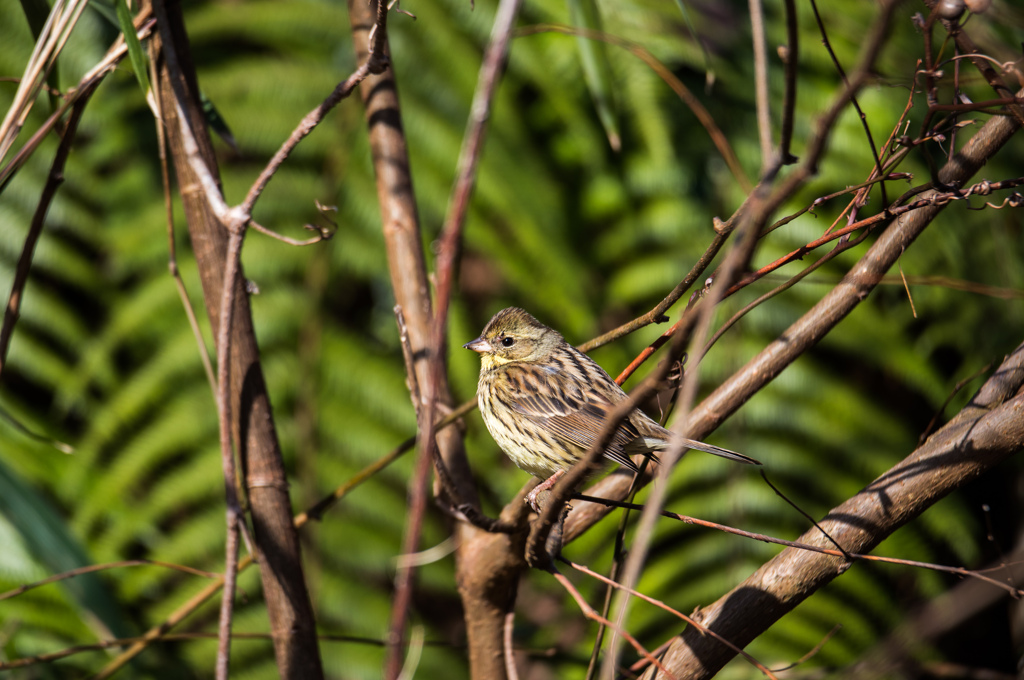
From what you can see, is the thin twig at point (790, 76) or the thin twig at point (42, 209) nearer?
the thin twig at point (790, 76)

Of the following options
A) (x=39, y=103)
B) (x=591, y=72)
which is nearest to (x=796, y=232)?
(x=591, y=72)

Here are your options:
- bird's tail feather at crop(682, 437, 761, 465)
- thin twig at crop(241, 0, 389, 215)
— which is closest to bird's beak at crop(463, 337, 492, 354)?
bird's tail feather at crop(682, 437, 761, 465)

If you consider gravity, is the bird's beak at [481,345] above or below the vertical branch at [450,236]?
below

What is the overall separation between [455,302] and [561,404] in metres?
0.90

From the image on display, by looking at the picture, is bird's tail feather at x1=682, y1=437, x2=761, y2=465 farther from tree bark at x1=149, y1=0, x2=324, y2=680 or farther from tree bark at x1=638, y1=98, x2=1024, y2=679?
tree bark at x1=149, y1=0, x2=324, y2=680

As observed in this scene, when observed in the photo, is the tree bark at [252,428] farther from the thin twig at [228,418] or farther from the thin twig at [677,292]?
the thin twig at [677,292]

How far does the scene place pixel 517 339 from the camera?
9.29 ft

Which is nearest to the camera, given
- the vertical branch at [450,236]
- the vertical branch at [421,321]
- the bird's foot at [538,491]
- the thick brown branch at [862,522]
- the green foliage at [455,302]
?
the vertical branch at [450,236]

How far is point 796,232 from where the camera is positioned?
370 cm

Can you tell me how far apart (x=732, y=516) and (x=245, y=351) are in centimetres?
243

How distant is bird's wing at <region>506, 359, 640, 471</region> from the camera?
247 centimetres

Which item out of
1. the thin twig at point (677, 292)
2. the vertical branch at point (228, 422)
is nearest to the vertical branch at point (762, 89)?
the thin twig at point (677, 292)

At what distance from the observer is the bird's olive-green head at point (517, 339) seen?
2805 mm

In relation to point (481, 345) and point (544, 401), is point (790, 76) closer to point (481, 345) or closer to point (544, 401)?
point (544, 401)
